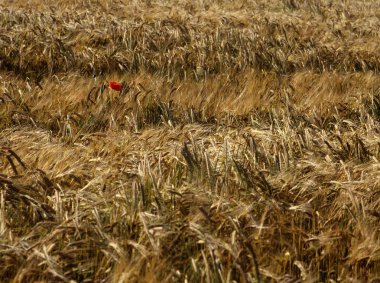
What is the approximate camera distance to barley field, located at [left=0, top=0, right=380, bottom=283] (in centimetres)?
267

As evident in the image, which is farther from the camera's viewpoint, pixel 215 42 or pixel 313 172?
pixel 215 42

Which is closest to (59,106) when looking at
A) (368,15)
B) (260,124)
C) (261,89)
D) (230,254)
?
(260,124)

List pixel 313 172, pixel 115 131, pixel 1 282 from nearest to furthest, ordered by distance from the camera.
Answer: pixel 1 282 < pixel 313 172 < pixel 115 131

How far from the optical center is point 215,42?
8.24 metres

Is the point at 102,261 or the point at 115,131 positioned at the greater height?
the point at 102,261

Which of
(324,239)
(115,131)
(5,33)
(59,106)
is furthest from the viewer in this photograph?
(5,33)

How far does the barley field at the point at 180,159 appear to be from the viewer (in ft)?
8.75

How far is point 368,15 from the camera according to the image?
41.2ft

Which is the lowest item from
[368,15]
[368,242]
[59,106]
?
[368,15]

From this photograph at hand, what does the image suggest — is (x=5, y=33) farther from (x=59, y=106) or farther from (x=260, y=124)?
(x=260, y=124)

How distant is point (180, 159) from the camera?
370 centimetres

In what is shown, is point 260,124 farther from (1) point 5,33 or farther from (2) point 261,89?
(1) point 5,33

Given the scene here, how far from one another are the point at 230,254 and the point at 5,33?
603 cm

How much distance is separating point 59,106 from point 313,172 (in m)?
3.13
